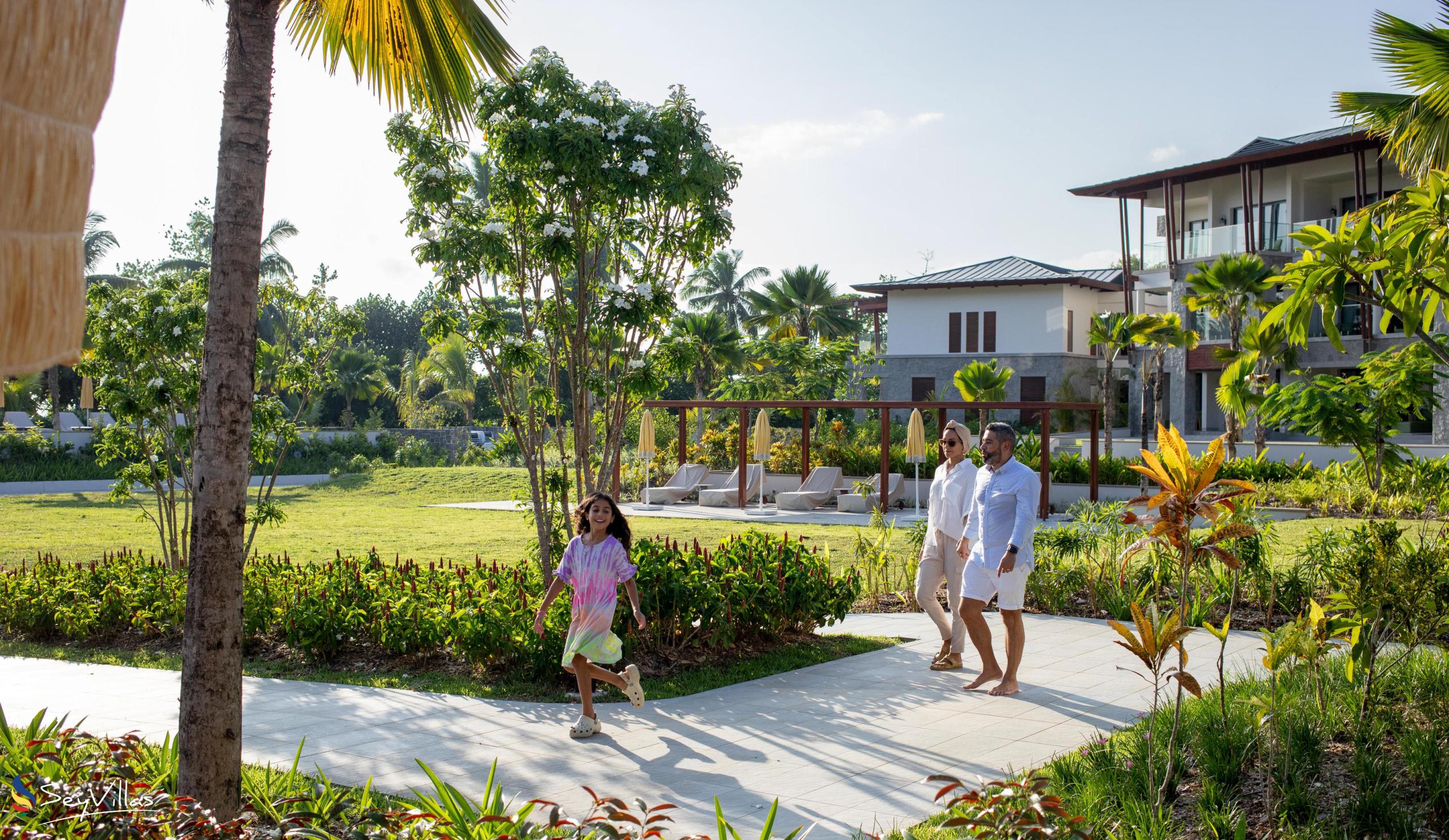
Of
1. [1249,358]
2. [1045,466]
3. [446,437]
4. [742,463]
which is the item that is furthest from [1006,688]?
[446,437]

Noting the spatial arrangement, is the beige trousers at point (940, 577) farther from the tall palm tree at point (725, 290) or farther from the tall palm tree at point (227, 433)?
the tall palm tree at point (725, 290)

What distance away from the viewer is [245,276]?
400cm

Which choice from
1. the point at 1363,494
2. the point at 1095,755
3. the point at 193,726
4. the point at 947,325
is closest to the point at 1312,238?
the point at 1095,755

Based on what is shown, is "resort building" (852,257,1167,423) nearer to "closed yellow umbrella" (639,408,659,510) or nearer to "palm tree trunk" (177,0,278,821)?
"closed yellow umbrella" (639,408,659,510)

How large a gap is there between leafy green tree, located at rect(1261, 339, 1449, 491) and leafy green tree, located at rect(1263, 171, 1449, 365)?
2005 mm

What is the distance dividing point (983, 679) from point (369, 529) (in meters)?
15.0

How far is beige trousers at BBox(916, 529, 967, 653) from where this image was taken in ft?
26.5

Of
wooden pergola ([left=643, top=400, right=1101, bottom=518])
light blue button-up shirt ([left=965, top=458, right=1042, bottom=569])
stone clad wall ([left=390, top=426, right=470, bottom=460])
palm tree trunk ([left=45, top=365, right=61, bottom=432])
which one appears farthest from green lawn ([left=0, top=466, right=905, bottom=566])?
stone clad wall ([left=390, top=426, right=470, bottom=460])

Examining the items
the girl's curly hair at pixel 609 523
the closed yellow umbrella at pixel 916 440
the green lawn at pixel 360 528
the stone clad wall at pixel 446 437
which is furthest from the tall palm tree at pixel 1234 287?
the stone clad wall at pixel 446 437

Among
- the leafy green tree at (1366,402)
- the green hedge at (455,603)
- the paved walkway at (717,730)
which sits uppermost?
the leafy green tree at (1366,402)

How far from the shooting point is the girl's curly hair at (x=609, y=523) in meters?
6.62

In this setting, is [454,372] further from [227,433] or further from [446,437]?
[227,433]

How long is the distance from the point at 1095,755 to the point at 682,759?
2077 mm

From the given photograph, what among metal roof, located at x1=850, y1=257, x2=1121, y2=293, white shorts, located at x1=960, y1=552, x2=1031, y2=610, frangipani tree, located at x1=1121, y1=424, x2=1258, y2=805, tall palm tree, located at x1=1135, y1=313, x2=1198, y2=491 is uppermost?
metal roof, located at x1=850, y1=257, x2=1121, y2=293
